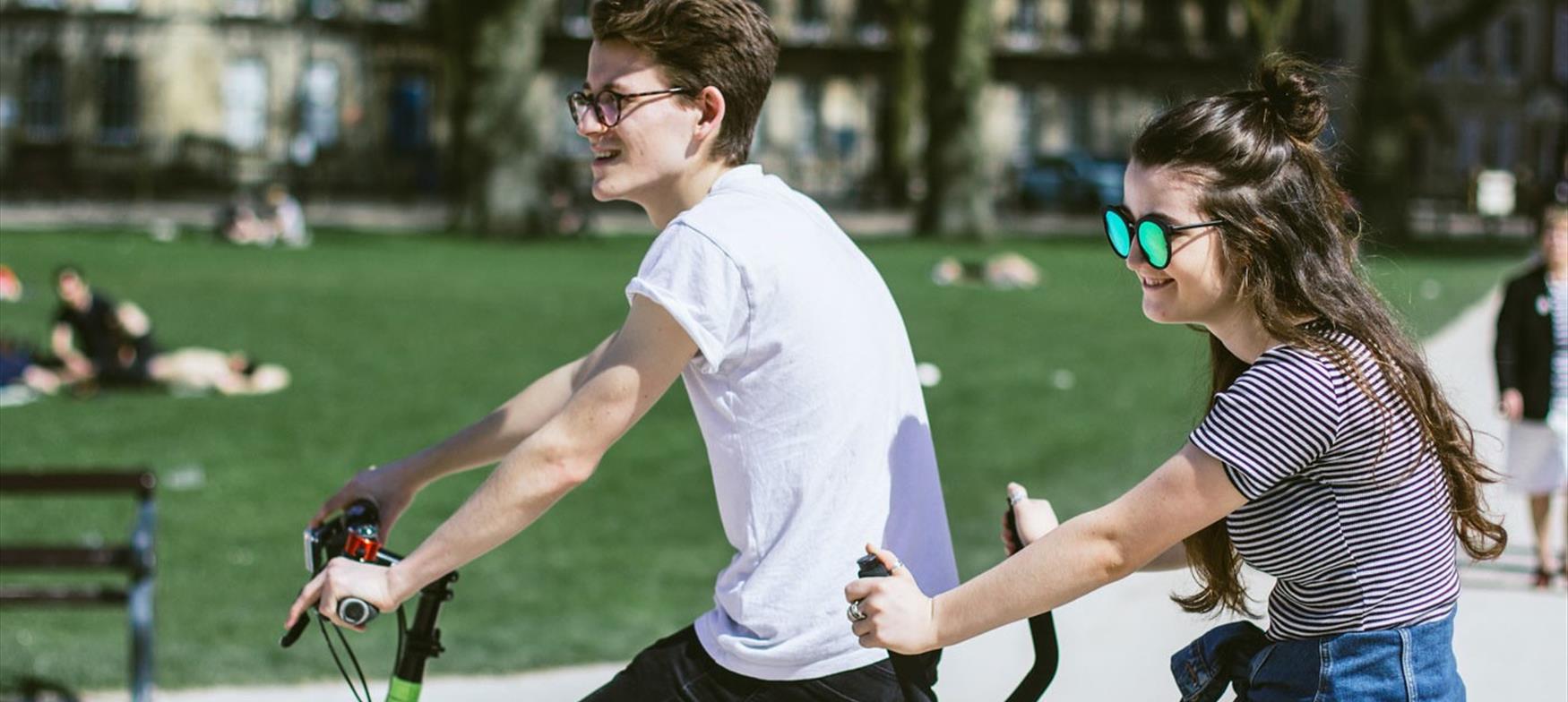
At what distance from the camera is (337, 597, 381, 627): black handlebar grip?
280 cm

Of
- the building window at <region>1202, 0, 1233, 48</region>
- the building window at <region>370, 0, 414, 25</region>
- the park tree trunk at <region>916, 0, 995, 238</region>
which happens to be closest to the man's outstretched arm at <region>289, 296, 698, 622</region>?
the park tree trunk at <region>916, 0, 995, 238</region>

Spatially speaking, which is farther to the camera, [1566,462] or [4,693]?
[1566,462]

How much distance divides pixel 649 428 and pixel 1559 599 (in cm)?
844

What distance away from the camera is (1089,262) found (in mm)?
33062

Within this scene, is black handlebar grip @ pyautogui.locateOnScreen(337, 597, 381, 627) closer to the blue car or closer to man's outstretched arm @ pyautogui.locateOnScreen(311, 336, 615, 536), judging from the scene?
man's outstretched arm @ pyautogui.locateOnScreen(311, 336, 615, 536)

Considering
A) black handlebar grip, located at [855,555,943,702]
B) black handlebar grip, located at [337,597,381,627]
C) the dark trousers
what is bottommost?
the dark trousers

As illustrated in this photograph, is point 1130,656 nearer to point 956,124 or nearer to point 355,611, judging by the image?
point 355,611

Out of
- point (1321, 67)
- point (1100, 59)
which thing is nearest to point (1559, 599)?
point (1321, 67)

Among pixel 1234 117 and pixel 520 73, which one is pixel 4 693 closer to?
pixel 1234 117

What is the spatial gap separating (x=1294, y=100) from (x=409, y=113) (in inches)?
1993

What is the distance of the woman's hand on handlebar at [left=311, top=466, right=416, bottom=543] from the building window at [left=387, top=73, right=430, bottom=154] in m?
48.8

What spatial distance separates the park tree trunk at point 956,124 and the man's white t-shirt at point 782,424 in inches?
1449

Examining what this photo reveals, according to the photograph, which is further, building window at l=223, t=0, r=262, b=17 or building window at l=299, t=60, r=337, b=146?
building window at l=299, t=60, r=337, b=146

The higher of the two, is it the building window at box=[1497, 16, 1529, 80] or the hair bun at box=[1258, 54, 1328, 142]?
the hair bun at box=[1258, 54, 1328, 142]
